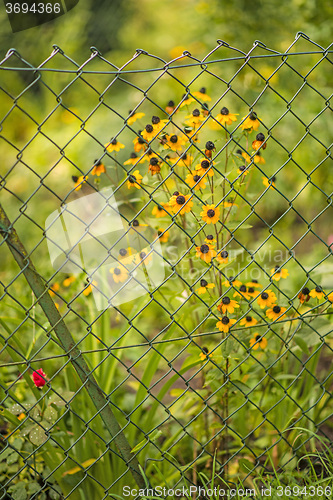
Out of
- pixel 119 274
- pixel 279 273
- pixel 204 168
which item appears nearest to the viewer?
pixel 204 168

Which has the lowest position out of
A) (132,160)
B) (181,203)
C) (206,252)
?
(206,252)

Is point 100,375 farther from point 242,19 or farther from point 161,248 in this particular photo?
point 242,19

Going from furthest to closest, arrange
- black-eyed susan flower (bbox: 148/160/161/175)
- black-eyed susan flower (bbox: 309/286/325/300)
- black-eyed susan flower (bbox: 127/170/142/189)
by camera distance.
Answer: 1. black-eyed susan flower (bbox: 309/286/325/300)
2. black-eyed susan flower (bbox: 148/160/161/175)
3. black-eyed susan flower (bbox: 127/170/142/189)

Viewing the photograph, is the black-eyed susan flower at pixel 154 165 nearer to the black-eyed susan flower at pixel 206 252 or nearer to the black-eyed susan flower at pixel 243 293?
the black-eyed susan flower at pixel 206 252

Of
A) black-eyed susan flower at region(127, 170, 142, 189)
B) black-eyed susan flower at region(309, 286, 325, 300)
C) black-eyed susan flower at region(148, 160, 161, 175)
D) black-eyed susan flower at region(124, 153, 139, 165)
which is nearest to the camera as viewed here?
black-eyed susan flower at region(127, 170, 142, 189)

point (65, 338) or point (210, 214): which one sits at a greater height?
point (210, 214)

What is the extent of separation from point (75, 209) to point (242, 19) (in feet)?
6.79

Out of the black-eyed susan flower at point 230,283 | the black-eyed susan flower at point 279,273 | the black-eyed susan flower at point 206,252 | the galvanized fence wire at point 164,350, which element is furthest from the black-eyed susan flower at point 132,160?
the black-eyed susan flower at point 279,273

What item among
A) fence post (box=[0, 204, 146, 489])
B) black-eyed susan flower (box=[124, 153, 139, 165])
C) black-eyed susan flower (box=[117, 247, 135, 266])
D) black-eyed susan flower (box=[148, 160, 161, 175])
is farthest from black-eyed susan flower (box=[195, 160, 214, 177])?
fence post (box=[0, 204, 146, 489])

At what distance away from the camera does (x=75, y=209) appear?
165 cm

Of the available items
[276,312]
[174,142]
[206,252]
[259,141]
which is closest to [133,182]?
[174,142]

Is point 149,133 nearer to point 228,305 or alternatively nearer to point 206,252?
point 206,252

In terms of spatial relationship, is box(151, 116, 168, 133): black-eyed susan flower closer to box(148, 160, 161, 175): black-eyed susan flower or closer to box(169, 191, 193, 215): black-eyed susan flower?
box(148, 160, 161, 175): black-eyed susan flower

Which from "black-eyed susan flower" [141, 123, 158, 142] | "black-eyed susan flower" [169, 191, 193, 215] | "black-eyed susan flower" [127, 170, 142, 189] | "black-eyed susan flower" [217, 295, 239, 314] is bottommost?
"black-eyed susan flower" [217, 295, 239, 314]
